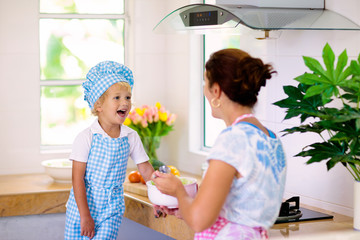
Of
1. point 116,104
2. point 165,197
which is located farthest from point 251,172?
point 116,104

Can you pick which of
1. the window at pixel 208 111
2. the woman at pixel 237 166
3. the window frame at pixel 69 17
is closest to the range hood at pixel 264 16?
the woman at pixel 237 166

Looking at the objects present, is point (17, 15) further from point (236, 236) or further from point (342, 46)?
point (236, 236)

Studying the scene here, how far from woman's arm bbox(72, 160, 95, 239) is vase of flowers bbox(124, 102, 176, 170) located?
3.86ft

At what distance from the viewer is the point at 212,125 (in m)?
3.53

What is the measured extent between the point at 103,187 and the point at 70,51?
1657 millimetres

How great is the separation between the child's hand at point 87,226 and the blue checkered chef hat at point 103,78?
448mm

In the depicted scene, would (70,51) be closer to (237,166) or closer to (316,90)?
(316,90)

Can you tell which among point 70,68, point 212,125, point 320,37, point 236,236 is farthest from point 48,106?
point 236,236

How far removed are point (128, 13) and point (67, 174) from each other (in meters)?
1.20

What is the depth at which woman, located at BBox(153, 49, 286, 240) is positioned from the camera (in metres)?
1.37

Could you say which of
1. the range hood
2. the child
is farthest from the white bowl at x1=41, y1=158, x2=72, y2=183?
the range hood

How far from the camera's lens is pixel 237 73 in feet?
4.68

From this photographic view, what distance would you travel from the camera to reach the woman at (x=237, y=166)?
1372mm

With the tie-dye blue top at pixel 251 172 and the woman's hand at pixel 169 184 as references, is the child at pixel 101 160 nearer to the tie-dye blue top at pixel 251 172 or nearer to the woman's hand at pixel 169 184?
the woman's hand at pixel 169 184
